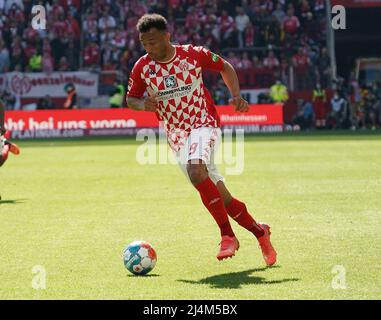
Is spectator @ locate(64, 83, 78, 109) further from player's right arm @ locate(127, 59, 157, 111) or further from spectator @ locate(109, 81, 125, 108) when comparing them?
player's right arm @ locate(127, 59, 157, 111)

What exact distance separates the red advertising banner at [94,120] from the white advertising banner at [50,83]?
113 inches

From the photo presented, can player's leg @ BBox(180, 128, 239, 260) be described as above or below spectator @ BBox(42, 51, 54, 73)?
below

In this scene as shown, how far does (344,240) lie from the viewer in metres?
9.76

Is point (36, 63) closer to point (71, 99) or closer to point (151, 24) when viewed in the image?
point (71, 99)

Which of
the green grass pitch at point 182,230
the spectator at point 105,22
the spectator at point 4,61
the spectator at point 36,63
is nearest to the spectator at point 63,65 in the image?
the spectator at point 36,63

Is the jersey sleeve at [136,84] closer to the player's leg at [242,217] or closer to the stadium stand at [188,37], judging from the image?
the player's leg at [242,217]

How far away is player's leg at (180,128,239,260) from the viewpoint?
8.49 m

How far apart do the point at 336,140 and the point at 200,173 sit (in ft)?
64.8

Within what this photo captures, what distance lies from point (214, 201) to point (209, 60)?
50.6 inches

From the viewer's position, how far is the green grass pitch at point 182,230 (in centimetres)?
746

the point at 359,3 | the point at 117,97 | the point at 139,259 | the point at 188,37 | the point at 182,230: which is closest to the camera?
the point at 139,259

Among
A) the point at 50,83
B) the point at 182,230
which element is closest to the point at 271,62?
the point at 50,83

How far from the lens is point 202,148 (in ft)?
28.1

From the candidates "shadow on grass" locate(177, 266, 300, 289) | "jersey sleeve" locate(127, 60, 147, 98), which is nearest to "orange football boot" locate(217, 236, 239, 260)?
"shadow on grass" locate(177, 266, 300, 289)
